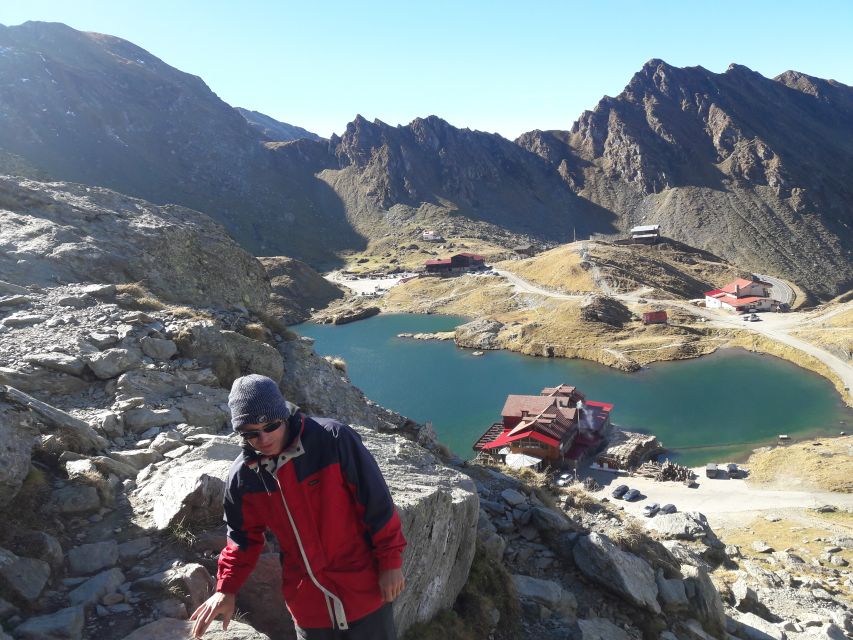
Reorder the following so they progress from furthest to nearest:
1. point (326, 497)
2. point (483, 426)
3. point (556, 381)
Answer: point (556, 381), point (483, 426), point (326, 497)

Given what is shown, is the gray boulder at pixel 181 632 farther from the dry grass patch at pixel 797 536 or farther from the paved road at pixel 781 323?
the paved road at pixel 781 323

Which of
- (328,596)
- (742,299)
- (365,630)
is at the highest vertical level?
(742,299)

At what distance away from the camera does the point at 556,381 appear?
65.9m

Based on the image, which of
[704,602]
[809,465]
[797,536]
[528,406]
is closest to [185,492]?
[704,602]

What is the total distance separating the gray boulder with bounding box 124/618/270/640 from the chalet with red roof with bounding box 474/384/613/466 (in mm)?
36291

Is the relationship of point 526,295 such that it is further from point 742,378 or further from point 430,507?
point 430,507

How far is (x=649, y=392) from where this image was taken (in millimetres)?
59500

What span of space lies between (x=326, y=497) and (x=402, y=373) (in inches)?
2667

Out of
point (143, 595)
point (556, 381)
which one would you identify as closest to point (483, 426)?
point (556, 381)

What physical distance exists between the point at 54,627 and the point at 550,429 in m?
38.2

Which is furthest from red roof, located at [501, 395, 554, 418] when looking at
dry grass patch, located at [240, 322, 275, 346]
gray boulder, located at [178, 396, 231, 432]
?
gray boulder, located at [178, 396, 231, 432]

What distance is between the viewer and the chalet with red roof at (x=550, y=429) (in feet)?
133

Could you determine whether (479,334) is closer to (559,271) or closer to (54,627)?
(559,271)

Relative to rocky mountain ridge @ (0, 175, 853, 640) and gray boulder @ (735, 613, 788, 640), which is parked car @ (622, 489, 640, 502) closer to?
rocky mountain ridge @ (0, 175, 853, 640)
